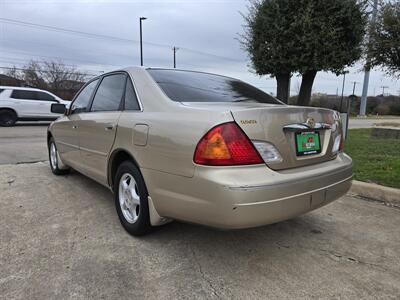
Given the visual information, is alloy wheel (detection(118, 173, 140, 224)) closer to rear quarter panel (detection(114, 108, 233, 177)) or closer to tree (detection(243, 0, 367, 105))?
rear quarter panel (detection(114, 108, 233, 177))

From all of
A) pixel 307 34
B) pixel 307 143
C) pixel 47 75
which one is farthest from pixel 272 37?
pixel 47 75

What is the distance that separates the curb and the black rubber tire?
46.4 ft

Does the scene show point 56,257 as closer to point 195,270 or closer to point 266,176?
point 195,270

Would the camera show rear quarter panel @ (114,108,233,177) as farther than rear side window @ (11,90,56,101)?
No

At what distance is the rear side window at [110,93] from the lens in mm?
3270

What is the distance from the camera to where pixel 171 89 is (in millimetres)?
2830

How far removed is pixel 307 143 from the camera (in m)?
2.54

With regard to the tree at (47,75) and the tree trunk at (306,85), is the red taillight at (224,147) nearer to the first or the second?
the tree trunk at (306,85)

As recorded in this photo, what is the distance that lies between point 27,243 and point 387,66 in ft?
26.2

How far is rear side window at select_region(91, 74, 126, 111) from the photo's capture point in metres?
3.27

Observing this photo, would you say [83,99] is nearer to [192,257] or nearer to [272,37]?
[192,257]

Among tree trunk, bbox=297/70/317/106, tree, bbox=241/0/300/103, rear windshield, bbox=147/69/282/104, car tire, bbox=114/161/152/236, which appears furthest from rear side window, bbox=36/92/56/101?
car tire, bbox=114/161/152/236

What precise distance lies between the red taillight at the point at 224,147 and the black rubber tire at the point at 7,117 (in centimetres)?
1442

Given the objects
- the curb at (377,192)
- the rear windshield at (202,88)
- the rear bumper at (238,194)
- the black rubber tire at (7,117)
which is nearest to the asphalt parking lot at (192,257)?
the curb at (377,192)
